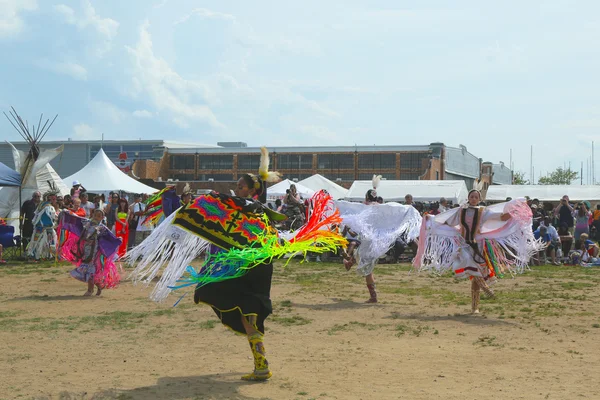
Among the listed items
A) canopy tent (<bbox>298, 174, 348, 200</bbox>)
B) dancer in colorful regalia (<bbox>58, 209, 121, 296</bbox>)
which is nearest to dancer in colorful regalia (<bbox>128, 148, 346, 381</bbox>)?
dancer in colorful regalia (<bbox>58, 209, 121, 296</bbox>)

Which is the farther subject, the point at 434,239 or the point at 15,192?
the point at 15,192

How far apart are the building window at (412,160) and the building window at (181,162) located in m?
15.9

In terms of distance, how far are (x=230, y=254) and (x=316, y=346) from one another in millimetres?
1910

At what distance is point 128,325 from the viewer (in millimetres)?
8117

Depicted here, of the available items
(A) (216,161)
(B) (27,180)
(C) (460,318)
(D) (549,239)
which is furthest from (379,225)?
(A) (216,161)

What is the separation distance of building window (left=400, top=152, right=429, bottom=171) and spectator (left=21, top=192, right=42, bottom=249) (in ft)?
119

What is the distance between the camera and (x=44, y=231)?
1595cm

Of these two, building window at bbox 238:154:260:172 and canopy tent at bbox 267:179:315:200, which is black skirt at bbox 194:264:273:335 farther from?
building window at bbox 238:154:260:172

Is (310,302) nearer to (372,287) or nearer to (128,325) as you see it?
(372,287)

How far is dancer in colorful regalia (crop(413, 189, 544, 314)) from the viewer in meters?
9.40

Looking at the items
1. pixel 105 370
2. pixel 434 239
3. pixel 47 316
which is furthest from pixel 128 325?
pixel 434 239

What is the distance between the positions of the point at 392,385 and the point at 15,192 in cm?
1741

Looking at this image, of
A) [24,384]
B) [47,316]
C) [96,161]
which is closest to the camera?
[24,384]

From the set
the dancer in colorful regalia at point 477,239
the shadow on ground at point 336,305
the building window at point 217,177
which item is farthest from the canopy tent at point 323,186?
the building window at point 217,177
